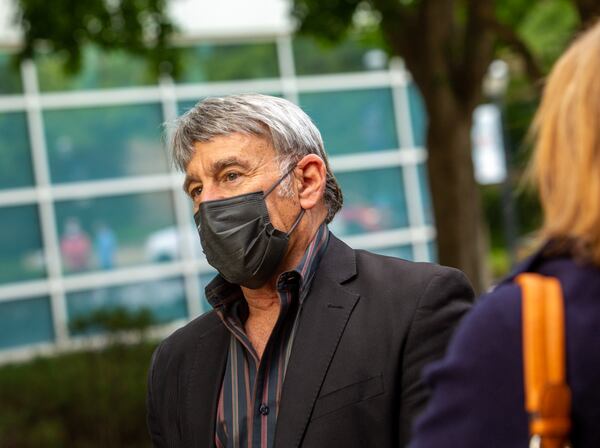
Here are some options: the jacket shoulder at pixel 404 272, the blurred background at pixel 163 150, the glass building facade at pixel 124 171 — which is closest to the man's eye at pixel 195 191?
the jacket shoulder at pixel 404 272

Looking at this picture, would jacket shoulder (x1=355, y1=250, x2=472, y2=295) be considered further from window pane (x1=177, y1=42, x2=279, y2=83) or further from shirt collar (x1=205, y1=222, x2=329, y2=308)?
window pane (x1=177, y1=42, x2=279, y2=83)

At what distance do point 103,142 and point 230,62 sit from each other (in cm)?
236

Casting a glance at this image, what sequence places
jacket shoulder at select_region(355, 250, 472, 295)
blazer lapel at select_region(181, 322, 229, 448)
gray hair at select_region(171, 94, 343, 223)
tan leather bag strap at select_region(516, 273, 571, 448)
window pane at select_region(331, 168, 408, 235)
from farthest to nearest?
window pane at select_region(331, 168, 408, 235)
gray hair at select_region(171, 94, 343, 223)
blazer lapel at select_region(181, 322, 229, 448)
jacket shoulder at select_region(355, 250, 472, 295)
tan leather bag strap at select_region(516, 273, 571, 448)

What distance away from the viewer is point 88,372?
7.98m

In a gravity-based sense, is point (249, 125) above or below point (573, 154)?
above

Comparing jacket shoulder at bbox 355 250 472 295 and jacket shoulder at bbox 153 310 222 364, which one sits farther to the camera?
jacket shoulder at bbox 153 310 222 364

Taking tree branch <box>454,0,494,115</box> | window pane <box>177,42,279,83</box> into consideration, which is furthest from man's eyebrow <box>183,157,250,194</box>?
window pane <box>177,42,279,83</box>

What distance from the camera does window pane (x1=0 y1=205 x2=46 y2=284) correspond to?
49.4ft

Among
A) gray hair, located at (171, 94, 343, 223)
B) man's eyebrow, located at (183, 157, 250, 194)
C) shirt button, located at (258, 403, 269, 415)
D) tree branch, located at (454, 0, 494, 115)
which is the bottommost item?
shirt button, located at (258, 403, 269, 415)

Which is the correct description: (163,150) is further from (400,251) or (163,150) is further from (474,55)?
(474,55)

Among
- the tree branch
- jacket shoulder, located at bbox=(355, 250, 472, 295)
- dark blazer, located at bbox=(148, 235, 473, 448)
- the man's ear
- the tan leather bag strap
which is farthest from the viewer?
the tree branch

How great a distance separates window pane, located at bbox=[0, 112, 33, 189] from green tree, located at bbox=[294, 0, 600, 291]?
24.3ft

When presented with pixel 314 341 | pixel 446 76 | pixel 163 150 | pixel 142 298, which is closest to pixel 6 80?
pixel 163 150

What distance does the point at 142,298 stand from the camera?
1586 cm
